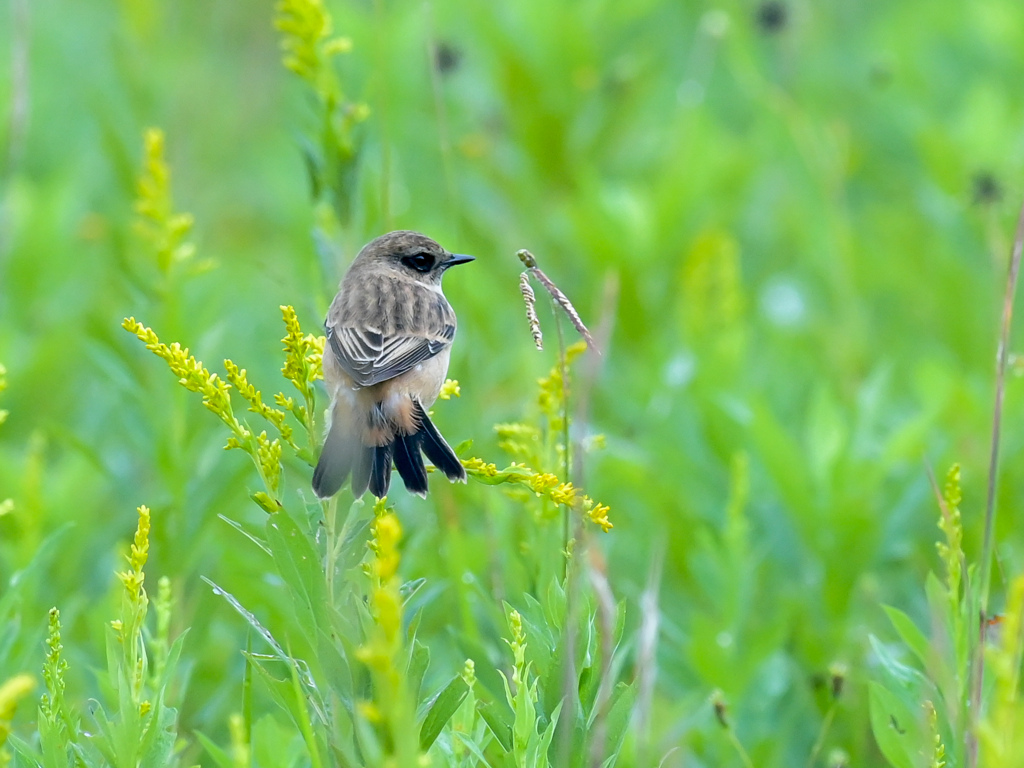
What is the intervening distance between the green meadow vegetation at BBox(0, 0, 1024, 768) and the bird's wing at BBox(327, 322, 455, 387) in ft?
0.49

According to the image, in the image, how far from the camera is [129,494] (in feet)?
15.6

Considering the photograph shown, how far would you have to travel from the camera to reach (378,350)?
2967 mm

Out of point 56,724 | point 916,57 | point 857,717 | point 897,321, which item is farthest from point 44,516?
point 916,57

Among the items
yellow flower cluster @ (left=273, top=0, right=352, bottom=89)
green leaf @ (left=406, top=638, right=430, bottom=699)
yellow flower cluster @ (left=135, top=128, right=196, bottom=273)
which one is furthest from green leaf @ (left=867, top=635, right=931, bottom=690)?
yellow flower cluster @ (left=135, top=128, right=196, bottom=273)

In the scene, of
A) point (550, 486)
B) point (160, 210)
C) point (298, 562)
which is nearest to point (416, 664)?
Result: point (298, 562)

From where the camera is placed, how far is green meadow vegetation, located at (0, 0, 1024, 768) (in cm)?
226

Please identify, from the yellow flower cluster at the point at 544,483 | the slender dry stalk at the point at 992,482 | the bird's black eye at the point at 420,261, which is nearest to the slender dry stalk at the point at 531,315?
the yellow flower cluster at the point at 544,483

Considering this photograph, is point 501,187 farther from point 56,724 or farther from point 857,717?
point 56,724

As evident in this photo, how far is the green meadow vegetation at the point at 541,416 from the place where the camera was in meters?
2.26

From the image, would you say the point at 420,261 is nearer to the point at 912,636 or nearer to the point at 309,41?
the point at 309,41

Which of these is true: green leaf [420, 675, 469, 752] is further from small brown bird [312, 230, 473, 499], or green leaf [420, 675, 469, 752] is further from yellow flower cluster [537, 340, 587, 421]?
yellow flower cluster [537, 340, 587, 421]

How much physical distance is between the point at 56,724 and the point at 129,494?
257 cm

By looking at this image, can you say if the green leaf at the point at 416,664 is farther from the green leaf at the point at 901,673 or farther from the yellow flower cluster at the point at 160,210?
the yellow flower cluster at the point at 160,210

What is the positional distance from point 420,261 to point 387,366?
2.27 feet
